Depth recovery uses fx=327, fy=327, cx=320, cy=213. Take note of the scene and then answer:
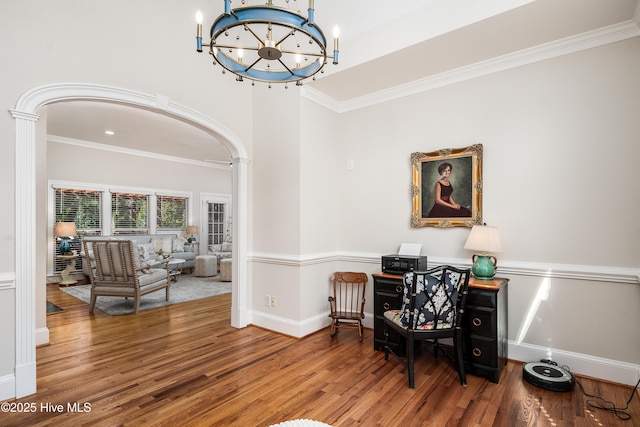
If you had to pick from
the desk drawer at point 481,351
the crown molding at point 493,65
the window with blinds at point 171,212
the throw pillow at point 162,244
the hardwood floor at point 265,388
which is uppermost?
the crown molding at point 493,65

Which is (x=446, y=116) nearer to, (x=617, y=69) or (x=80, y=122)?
(x=617, y=69)

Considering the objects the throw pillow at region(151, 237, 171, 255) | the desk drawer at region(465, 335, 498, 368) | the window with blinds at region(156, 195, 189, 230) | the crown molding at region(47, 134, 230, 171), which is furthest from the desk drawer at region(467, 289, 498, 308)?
the crown molding at region(47, 134, 230, 171)

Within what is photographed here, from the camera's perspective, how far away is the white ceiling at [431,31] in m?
2.60

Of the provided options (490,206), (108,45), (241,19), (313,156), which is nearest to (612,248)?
(490,206)

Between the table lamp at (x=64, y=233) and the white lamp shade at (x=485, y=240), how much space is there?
775cm

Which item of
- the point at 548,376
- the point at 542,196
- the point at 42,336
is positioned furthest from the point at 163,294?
the point at 542,196

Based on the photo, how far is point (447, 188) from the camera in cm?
355

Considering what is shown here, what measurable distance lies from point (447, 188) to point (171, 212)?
7.91 m

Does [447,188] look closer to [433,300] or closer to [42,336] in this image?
[433,300]

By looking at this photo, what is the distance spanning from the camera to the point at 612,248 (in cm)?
276

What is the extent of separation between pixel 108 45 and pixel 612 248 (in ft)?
15.7

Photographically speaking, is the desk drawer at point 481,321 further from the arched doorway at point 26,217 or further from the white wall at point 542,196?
the arched doorway at point 26,217

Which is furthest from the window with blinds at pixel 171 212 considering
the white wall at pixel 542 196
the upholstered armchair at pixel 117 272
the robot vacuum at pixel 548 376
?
the robot vacuum at pixel 548 376

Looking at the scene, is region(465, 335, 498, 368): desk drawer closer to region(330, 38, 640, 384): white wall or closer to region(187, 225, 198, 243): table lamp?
region(330, 38, 640, 384): white wall
